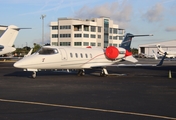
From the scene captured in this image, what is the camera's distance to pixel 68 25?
387 ft

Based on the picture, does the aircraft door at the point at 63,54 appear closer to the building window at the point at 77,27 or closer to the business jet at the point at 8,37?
the business jet at the point at 8,37

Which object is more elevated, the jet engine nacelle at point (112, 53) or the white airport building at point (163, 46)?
the white airport building at point (163, 46)

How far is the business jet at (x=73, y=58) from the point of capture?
851 inches

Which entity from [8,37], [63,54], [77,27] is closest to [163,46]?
[77,27]

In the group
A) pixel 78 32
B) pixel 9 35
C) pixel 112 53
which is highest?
pixel 78 32

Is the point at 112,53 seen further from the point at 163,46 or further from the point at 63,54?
the point at 163,46

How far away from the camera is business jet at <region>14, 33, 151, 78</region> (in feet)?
70.9

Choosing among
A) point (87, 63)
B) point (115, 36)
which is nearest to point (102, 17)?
point (115, 36)

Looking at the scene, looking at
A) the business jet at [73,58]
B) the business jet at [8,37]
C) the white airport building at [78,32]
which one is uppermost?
the white airport building at [78,32]

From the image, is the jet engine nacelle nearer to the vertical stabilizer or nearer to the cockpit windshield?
the cockpit windshield

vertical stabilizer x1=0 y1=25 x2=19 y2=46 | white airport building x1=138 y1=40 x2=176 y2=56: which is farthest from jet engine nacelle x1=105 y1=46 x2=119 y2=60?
white airport building x1=138 y1=40 x2=176 y2=56

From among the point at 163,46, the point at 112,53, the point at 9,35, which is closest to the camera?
the point at 112,53

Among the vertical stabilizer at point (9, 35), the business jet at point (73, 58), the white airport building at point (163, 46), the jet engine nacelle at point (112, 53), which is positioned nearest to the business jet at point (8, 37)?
the vertical stabilizer at point (9, 35)

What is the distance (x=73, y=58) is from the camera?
955 inches
